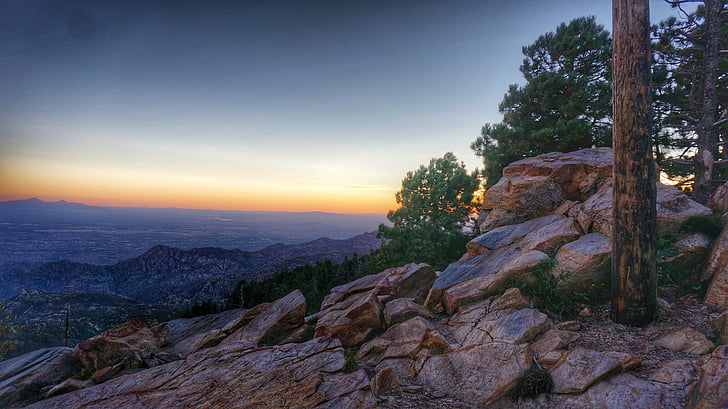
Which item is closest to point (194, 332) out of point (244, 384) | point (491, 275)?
point (244, 384)

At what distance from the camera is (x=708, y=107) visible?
14.3m

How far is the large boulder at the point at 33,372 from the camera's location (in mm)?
7500

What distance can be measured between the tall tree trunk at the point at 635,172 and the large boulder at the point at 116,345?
1546 cm

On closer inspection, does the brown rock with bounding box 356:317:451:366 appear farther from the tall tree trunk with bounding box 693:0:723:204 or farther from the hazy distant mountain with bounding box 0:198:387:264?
the hazy distant mountain with bounding box 0:198:387:264

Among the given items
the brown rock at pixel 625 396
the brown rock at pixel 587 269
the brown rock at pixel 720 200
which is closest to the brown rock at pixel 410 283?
the brown rock at pixel 587 269

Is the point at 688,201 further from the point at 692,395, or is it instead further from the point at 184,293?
the point at 184,293

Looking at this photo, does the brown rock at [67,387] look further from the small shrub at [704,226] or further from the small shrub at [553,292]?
the small shrub at [704,226]

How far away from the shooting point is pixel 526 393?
201 inches

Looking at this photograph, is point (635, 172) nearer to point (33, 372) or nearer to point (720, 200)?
point (720, 200)

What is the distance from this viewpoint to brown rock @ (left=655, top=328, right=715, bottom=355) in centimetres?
534

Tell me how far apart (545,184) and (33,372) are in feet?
69.8

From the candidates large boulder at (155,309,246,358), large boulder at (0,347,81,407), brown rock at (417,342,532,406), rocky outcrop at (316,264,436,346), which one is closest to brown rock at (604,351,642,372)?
brown rock at (417,342,532,406)

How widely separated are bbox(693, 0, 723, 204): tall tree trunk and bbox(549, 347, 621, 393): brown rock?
17.2 metres

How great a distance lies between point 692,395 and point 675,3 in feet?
65.3
